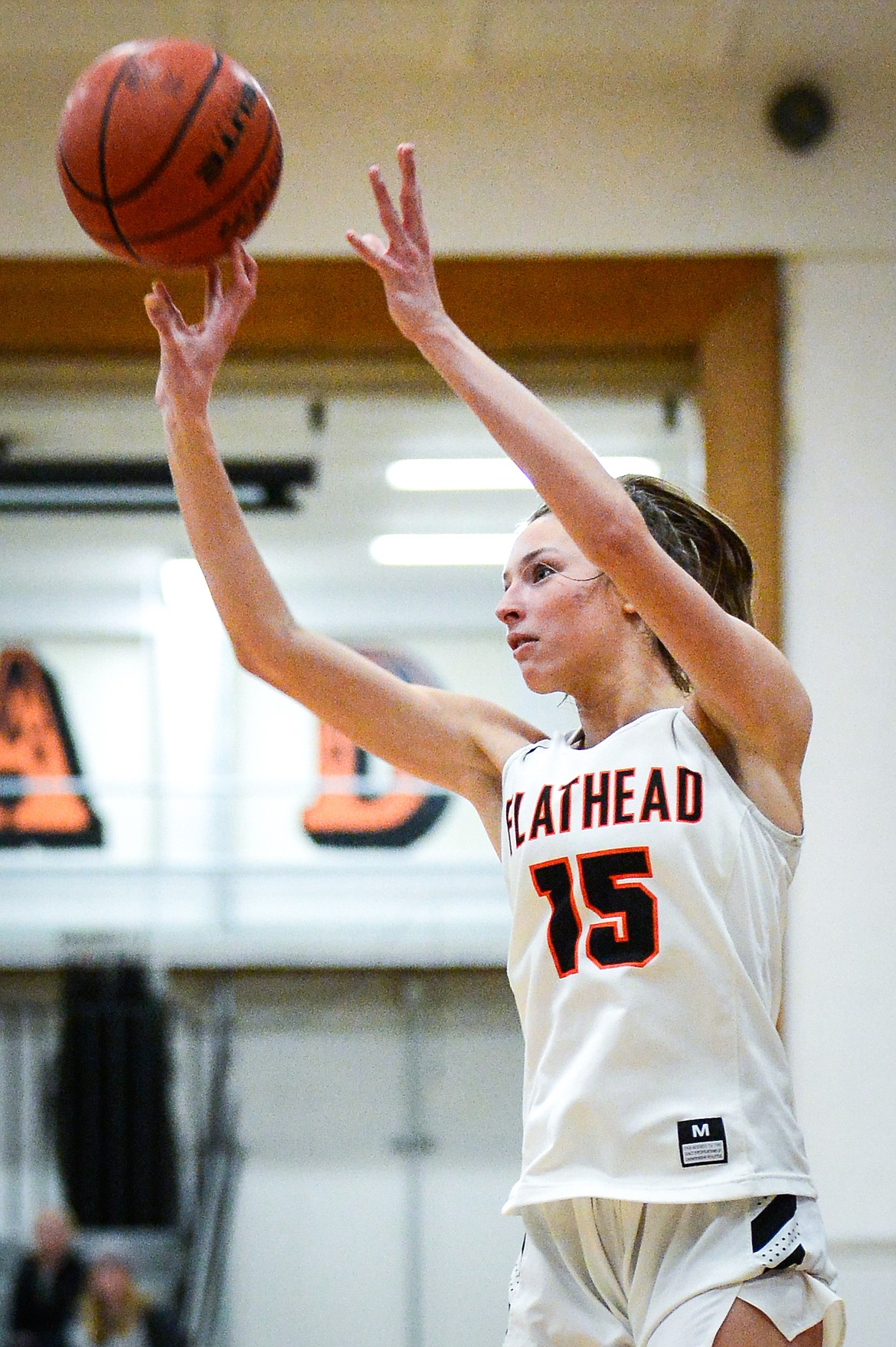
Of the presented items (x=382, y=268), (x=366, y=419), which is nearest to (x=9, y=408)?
(x=366, y=419)

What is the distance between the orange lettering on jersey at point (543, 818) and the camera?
6.44 ft

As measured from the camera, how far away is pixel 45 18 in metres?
3.99

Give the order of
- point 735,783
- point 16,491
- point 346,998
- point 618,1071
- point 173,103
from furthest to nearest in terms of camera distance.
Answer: point 346,998, point 16,491, point 173,103, point 735,783, point 618,1071

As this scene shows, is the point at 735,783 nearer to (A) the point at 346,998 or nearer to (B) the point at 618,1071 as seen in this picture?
(B) the point at 618,1071

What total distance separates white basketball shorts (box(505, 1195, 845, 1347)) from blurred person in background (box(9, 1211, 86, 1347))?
13.0 feet

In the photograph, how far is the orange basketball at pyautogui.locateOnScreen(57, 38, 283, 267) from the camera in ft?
7.34

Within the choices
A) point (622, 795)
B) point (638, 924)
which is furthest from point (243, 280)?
point (638, 924)

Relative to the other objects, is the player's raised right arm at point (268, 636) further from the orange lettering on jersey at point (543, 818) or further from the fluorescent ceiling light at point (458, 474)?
the fluorescent ceiling light at point (458, 474)

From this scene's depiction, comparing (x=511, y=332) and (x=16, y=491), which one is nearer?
(x=511, y=332)

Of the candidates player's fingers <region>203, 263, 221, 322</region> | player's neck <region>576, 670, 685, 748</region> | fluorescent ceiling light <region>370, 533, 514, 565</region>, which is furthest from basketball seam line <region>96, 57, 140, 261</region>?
fluorescent ceiling light <region>370, 533, 514, 565</region>

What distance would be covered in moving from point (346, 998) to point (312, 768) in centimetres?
198

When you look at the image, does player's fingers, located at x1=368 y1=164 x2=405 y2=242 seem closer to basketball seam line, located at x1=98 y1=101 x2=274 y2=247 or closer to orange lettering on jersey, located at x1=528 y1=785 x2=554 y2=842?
basketball seam line, located at x1=98 y1=101 x2=274 y2=247

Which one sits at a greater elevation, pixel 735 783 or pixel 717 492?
pixel 717 492

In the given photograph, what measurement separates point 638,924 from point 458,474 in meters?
3.36
